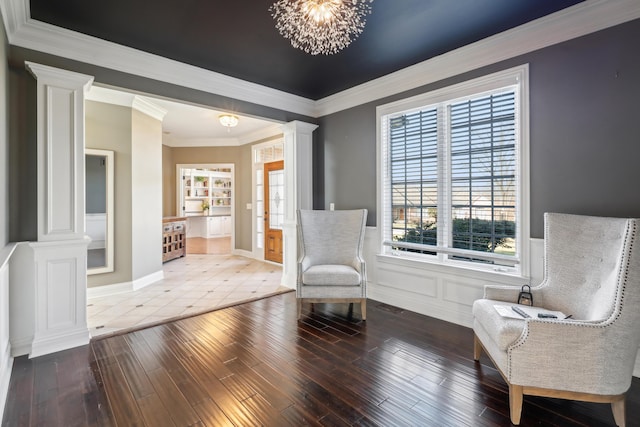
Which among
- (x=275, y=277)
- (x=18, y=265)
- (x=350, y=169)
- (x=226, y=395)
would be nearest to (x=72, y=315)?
(x=18, y=265)

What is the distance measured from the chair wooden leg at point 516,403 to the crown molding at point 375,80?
8.98 ft

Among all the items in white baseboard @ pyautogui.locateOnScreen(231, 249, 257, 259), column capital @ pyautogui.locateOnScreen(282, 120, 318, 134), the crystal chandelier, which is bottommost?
white baseboard @ pyautogui.locateOnScreen(231, 249, 257, 259)

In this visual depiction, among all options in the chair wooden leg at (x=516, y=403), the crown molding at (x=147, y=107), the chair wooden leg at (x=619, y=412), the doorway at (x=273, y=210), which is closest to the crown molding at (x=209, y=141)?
the doorway at (x=273, y=210)

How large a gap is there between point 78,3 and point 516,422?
13.6 feet

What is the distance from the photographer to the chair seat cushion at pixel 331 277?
3.15 m

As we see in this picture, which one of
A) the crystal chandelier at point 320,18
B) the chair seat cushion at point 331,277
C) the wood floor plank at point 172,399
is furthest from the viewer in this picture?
the chair seat cushion at point 331,277

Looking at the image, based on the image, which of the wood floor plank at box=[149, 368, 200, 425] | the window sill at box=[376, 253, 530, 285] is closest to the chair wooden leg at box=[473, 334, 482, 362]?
the window sill at box=[376, 253, 530, 285]

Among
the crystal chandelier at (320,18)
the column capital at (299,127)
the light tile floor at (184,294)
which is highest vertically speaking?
the crystal chandelier at (320,18)

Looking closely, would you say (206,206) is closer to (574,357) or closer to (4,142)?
(4,142)

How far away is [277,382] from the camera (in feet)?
6.88

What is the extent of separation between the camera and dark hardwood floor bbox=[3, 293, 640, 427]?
5.76 ft

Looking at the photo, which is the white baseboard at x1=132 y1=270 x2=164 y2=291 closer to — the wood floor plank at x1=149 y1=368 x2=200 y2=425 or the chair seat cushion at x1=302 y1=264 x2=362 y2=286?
the wood floor plank at x1=149 y1=368 x2=200 y2=425

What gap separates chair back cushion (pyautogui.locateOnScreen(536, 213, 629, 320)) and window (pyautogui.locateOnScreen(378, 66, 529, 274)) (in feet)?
1.59

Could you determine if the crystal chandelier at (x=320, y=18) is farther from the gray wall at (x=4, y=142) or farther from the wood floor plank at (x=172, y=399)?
the wood floor plank at (x=172, y=399)
